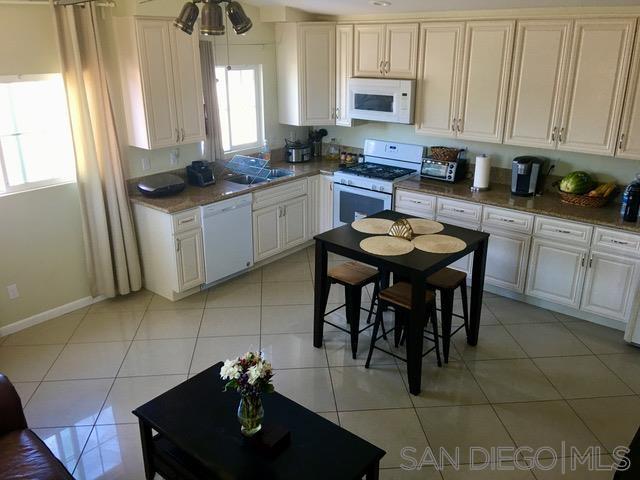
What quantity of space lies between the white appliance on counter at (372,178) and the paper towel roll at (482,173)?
75 cm

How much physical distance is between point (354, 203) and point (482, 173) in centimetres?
132

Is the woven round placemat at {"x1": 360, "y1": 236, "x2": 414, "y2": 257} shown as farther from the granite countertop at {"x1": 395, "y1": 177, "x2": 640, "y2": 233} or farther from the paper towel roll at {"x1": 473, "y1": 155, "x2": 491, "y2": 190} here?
the paper towel roll at {"x1": 473, "y1": 155, "x2": 491, "y2": 190}

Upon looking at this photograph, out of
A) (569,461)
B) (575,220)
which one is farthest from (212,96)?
(569,461)

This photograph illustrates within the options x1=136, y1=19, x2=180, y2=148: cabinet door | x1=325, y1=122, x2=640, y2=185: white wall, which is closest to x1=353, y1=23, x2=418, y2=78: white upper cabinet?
x1=325, y1=122, x2=640, y2=185: white wall

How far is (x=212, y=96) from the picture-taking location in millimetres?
5000

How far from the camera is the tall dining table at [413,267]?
3.23m

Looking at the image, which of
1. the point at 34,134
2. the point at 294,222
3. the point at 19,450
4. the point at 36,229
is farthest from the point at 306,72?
the point at 19,450

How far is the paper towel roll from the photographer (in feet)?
15.8

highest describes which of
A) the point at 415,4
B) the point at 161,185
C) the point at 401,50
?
the point at 415,4

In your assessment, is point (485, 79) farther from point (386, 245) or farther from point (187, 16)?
point (187, 16)

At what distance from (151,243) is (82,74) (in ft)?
4.87

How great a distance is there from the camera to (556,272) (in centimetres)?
437

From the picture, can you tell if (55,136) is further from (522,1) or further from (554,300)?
(554,300)

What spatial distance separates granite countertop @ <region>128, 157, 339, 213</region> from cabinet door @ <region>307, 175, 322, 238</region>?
0.09 meters
